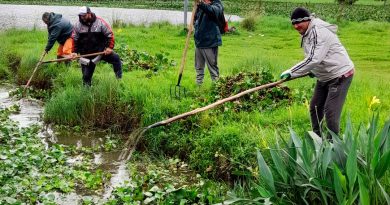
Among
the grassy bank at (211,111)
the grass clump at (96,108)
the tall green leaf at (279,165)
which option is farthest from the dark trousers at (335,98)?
the grass clump at (96,108)

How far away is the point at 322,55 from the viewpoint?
6406mm

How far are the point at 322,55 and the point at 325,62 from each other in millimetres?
204

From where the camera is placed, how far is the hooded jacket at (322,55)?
6.42 metres

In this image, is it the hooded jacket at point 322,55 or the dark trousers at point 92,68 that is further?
the dark trousers at point 92,68

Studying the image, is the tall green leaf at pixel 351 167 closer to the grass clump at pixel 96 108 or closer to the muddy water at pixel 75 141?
the muddy water at pixel 75 141

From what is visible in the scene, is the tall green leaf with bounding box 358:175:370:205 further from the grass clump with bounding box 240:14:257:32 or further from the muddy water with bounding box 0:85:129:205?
the grass clump with bounding box 240:14:257:32

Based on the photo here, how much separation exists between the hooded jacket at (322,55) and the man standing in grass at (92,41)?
16.5ft

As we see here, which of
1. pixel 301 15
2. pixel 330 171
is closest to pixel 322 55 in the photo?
pixel 301 15

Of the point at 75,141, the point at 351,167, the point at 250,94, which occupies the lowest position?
the point at 75,141

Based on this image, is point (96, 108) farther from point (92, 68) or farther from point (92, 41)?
point (92, 41)

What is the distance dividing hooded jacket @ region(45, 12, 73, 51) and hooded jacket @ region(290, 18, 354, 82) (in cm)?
736

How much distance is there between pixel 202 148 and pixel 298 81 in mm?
3644

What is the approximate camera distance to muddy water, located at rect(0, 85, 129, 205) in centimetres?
699

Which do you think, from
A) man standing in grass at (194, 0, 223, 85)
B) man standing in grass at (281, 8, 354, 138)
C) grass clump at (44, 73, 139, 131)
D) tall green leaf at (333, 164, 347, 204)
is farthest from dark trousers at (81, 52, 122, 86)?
tall green leaf at (333, 164, 347, 204)
